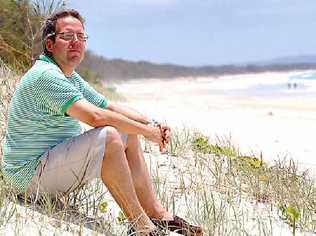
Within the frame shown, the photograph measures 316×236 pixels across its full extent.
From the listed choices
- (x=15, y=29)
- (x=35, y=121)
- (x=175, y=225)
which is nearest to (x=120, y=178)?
(x=175, y=225)

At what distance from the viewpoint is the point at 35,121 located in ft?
10.4

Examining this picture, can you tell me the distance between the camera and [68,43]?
3225 millimetres

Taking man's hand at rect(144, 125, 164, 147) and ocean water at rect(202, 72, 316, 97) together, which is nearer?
man's hand at rect(144, 125, 164, 147)

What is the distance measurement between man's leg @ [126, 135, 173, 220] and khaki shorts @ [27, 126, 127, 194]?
258 mm

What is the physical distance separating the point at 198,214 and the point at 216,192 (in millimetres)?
594

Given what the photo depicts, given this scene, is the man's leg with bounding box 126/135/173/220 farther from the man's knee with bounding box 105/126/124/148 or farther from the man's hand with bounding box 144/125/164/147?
the man's knee with bounding box 105/126/124/148

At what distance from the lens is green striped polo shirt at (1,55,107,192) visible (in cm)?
308

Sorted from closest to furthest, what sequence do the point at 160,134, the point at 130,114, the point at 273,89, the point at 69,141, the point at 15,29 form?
1. the point at 69,141
2. the point at 160,134
3. the point at 130,114
4. the point at 15,29
5. the point at 273,89

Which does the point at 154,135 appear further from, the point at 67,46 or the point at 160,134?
the point at 67,46

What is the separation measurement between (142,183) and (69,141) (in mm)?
416

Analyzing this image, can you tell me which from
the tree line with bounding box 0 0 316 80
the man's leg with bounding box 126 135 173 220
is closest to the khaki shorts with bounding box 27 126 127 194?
the man's leg with bounding box 126 135 173 220

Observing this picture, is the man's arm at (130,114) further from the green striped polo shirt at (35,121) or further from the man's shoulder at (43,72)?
the man's shoulder at (43,72)

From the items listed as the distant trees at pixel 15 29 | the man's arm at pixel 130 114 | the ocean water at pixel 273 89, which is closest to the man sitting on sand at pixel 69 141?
the man's arm at pixel 130 114

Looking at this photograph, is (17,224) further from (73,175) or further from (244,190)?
(244,190)
